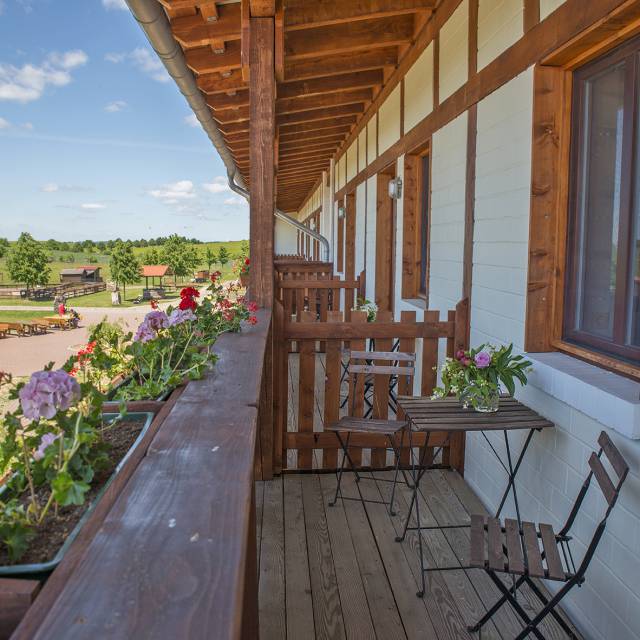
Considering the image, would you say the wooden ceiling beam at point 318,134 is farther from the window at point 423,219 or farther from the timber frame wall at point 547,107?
the timber frame wall at point 547,107

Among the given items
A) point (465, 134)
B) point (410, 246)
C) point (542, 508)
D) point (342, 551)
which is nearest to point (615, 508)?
point (542, 508)

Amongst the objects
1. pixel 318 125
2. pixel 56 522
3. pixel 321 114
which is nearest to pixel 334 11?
pixel 321 114

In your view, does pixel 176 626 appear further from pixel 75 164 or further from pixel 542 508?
pixel 75 164

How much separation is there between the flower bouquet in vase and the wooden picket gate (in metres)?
0.92

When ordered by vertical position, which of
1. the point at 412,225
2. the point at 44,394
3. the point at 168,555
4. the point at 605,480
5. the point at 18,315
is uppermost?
the point at 412,225

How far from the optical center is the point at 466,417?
2.52 meters

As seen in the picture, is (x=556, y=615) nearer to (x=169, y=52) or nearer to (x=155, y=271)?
(x=169, y=52)

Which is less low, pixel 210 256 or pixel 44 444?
pixel 210 256

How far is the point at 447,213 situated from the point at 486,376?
178cm

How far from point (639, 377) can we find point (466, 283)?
5.29 ft

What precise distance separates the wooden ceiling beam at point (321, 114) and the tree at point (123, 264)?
177 ft

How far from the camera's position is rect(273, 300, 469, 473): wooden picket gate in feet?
11.5

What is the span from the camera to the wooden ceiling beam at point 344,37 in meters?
4.71

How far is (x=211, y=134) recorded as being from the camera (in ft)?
22.6
